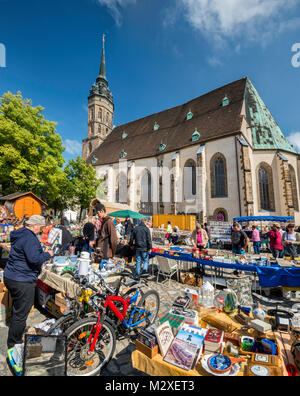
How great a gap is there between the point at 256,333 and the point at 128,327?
72.4 inches

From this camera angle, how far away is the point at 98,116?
4103 centimetres

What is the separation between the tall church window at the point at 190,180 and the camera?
2189 cm

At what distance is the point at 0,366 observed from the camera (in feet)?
8.07

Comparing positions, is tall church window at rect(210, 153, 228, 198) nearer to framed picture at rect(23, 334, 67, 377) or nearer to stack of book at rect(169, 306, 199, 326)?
stack of book at rect(169, 306, 199, 326)

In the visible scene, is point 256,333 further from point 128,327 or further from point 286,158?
point 286,158

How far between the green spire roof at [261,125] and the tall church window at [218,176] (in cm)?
428

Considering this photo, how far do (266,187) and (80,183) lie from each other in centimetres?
2086

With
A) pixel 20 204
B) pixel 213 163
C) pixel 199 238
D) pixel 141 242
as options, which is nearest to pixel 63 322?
pixel 141 242

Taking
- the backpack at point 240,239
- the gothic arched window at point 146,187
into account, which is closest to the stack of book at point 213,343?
the backpack at point 240,239

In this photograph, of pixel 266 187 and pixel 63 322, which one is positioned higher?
pixel 266 187

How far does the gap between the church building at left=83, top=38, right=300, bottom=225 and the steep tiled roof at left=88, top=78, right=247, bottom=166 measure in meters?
0.13

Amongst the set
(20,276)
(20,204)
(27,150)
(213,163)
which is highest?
(213,163)

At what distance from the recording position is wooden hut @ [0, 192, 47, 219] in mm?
9594

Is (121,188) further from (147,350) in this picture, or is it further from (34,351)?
(147,350)
